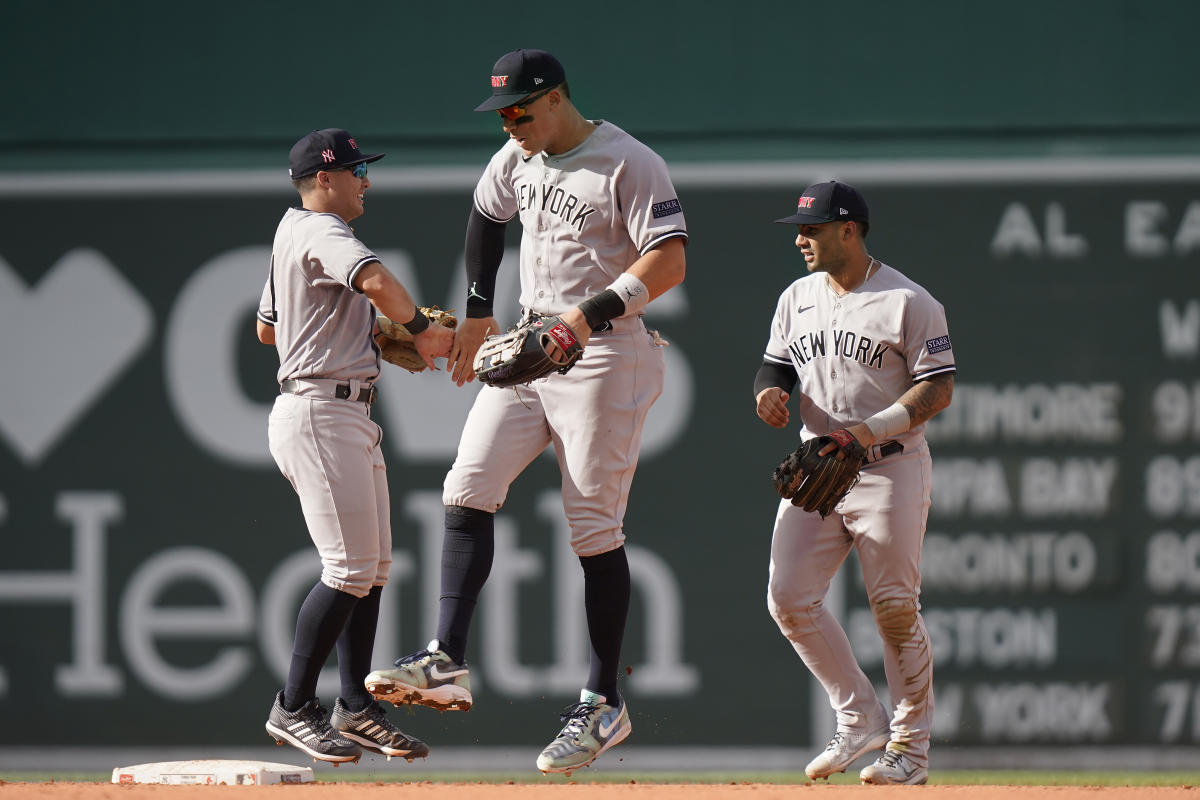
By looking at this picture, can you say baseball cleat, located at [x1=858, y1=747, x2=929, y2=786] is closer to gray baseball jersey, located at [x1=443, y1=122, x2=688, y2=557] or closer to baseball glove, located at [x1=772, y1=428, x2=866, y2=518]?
baseball glove, located at [x1=772, y1=428, x2=866, y2=518]

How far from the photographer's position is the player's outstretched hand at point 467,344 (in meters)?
3.92

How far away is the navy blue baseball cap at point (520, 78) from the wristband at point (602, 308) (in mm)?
541

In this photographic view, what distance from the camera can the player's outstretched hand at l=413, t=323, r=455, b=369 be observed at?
3855mm

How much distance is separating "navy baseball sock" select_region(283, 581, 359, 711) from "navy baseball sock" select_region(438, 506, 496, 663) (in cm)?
29

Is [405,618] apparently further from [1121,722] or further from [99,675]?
[1121,722]

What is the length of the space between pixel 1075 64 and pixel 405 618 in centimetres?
343

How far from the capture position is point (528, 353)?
3.51 metres

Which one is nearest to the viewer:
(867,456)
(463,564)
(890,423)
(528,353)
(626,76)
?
(528,353)

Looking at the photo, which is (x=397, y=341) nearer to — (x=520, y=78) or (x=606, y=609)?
(x=520, y=78)

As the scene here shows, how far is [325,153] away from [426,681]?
1.41 metres

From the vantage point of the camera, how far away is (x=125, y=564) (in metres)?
5.97

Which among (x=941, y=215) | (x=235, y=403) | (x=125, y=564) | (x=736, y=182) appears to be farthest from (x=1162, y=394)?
(x=125, y=564)

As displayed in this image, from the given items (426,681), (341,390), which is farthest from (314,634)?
(341,390)

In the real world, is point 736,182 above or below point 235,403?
above
